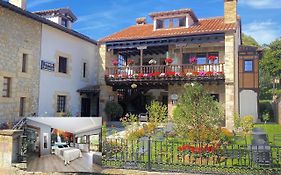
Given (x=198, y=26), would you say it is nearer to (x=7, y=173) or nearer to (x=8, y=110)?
(x=8, y=110)

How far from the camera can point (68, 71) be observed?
19.1 meters

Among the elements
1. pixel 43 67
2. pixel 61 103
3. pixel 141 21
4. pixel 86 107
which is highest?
pixel 141 21

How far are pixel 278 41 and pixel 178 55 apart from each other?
19.9m

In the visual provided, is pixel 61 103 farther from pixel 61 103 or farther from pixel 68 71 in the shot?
pixel 68 71

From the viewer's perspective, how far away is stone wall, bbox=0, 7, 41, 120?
13977 millimetres

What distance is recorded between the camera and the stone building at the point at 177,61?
59.5ft

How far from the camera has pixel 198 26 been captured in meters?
21.4

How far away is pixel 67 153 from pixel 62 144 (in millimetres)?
244

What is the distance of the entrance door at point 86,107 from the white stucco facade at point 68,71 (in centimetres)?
70

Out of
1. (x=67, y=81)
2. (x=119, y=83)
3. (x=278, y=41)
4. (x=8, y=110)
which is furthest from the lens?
(x=278, y=41)

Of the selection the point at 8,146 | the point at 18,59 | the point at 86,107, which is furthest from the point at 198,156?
the point at 86,107

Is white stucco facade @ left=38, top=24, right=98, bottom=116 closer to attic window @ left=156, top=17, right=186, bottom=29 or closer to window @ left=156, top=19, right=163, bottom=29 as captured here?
window @ left=156, top=19, right=163, bottom=29

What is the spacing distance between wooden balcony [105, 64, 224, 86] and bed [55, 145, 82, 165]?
1402 centimetres

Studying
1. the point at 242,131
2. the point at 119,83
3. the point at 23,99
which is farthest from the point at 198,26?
the point at 23,99
